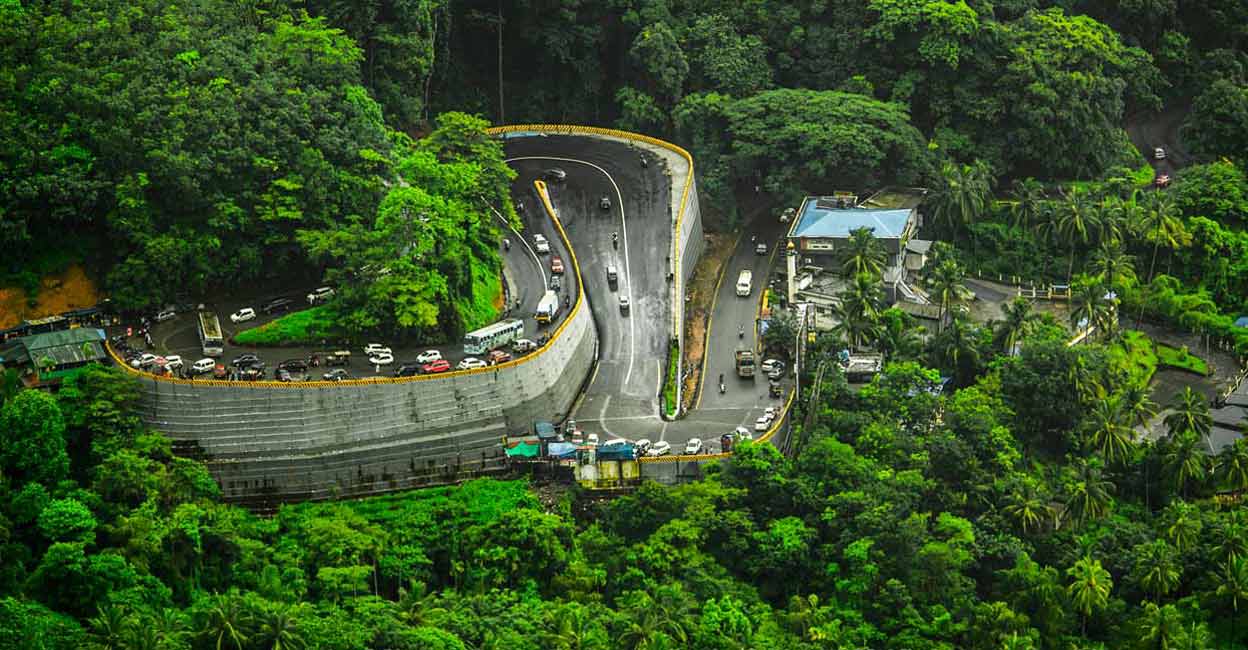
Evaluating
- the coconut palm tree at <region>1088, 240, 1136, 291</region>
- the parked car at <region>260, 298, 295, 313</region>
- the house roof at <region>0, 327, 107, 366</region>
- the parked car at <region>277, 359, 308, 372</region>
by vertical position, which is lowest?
the coconut palm tree at <region>1088, 240, 1136, 291</region>

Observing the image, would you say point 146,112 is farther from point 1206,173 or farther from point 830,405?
point 1206,173

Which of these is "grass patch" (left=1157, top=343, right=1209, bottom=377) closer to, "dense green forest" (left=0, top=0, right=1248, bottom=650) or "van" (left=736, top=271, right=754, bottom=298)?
"dense green forest" (left=0, top=0, right=1248, bottom=650)

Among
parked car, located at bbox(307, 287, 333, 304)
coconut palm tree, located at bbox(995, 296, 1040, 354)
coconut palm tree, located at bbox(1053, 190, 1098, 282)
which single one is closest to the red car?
parked car, located at bbox(307, 287, 333, 304)

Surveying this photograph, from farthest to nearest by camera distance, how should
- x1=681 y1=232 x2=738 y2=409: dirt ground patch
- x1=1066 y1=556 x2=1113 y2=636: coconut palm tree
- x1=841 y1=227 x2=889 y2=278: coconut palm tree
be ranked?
x1=841 y1=227 x2=889 y2=278: coconut palm tree
x1=681 y1=232 x2=738 y2=409: dirt ground patch
x1=1066 y1=556 x2=1113 y2=636: coconut palm tree

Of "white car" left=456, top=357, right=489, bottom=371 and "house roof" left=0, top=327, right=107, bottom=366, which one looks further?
"white car" left=456, top=357, right=489, bottom=371

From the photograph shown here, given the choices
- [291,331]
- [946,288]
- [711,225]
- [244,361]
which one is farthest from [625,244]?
[244,361]

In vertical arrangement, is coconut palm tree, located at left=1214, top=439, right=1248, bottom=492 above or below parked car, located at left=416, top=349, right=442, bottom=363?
below

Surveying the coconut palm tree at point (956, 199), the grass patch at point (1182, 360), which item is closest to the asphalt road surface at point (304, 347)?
the coconut palm tree at point (956, 199)
